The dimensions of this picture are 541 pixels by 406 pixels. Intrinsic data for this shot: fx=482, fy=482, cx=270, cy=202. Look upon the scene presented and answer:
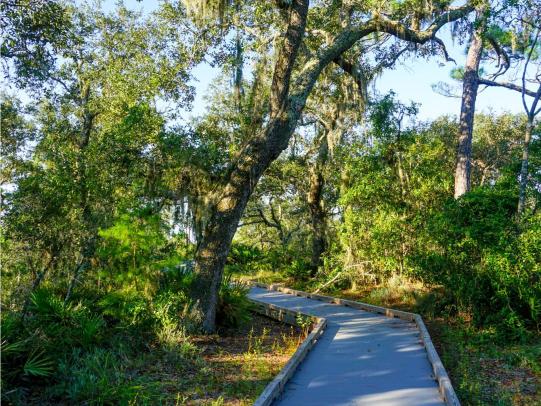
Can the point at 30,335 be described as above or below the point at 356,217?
below

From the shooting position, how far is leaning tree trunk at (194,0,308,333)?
30.8ft

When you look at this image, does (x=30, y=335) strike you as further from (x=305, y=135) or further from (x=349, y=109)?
(x=305, y=135)

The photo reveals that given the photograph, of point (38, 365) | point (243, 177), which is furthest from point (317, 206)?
point (38, 365)

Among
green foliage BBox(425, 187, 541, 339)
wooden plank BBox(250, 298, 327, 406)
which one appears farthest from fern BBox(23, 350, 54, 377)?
green foliage BBox(425, 187, 541, 339)

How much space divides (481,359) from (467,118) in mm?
8806

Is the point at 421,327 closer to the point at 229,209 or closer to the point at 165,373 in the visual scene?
the point at 229,209

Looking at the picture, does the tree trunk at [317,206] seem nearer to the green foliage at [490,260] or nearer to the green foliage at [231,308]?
the green foliage at [490,260]

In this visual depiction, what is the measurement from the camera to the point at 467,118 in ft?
48.1

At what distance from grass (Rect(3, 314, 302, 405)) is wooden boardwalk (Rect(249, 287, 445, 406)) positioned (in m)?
0.62

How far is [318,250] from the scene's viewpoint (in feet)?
62.3

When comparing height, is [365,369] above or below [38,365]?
Answer: below

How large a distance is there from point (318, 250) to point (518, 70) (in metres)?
9.31

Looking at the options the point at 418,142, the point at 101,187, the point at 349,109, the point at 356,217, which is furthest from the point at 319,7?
the point at 101,187

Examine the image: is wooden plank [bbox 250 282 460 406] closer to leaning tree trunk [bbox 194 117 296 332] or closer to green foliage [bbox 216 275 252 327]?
green foliage [bbox 216 275 252 327]
